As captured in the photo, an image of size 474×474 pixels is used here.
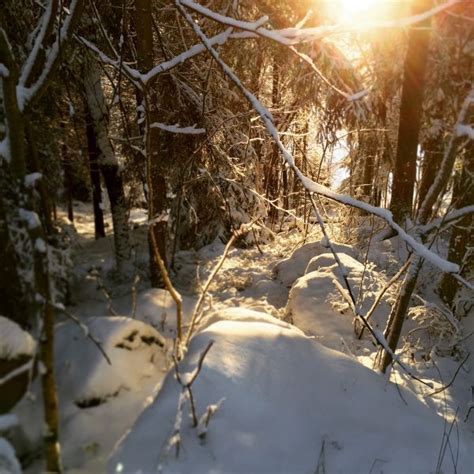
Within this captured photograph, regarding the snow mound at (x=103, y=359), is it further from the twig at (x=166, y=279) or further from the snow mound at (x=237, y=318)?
the snow mound at (x=237, y=318)

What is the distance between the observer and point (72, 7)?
1.84 metres

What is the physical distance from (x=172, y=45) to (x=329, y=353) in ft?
17.1

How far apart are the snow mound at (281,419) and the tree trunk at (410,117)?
1.86 meters

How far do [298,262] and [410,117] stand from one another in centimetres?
496

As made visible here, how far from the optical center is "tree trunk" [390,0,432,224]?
10.9 feet

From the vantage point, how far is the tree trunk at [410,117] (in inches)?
131

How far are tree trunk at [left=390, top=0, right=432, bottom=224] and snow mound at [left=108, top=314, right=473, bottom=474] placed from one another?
6.09 ft

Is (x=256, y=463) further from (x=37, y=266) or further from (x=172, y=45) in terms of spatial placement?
(x=172, y=45)

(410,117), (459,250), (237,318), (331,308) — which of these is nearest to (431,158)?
(410,117)

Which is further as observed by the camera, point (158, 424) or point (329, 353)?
point (329, 353)

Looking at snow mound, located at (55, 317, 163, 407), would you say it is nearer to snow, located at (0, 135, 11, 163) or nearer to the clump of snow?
the clump of snow

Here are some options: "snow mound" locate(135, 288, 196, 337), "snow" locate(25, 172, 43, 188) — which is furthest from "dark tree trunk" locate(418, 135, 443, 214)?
"snow" locate(25, 172, 43, 188)

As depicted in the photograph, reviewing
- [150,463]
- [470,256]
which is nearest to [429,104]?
[470,256]

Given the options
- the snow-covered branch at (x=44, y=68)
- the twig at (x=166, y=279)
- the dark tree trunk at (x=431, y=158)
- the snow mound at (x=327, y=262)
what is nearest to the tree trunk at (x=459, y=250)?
the dark tree trunk at (x=431, y=158)
